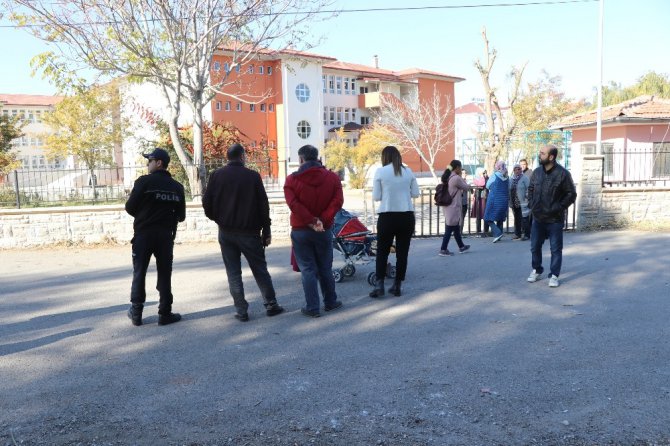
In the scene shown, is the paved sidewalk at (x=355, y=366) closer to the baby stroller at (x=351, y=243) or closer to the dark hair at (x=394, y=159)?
the baby stroller at (x=351, y=243)

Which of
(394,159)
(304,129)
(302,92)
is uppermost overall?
(302,92)

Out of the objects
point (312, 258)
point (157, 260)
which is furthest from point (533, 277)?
point (157, 260)

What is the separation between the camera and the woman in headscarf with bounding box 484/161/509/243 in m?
11.4

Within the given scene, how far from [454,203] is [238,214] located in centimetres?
510

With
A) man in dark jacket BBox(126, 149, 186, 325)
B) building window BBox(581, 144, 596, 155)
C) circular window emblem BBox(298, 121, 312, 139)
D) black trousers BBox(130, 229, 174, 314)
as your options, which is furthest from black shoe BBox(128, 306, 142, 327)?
circular window emblem BBox(298, 121, 312, 139)

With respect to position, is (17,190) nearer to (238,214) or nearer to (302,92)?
(238,214)

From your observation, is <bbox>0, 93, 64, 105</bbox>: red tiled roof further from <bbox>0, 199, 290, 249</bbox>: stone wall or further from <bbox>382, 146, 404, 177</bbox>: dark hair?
<bbox>382, 146, 404, 177</bbox>: dark hair

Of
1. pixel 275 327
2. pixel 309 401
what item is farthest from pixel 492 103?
pixel 309 401

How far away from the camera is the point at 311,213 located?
6.20 meters

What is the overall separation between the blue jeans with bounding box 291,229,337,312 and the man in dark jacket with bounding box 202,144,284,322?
0.38m

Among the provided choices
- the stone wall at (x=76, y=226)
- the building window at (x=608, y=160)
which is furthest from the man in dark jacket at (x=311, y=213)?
the building window at (x=608, y=160)

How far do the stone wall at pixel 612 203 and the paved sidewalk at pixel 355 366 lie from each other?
4.87 metres

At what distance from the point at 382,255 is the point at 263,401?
3.10 m

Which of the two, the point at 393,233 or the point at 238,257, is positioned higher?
the point at 393,233
